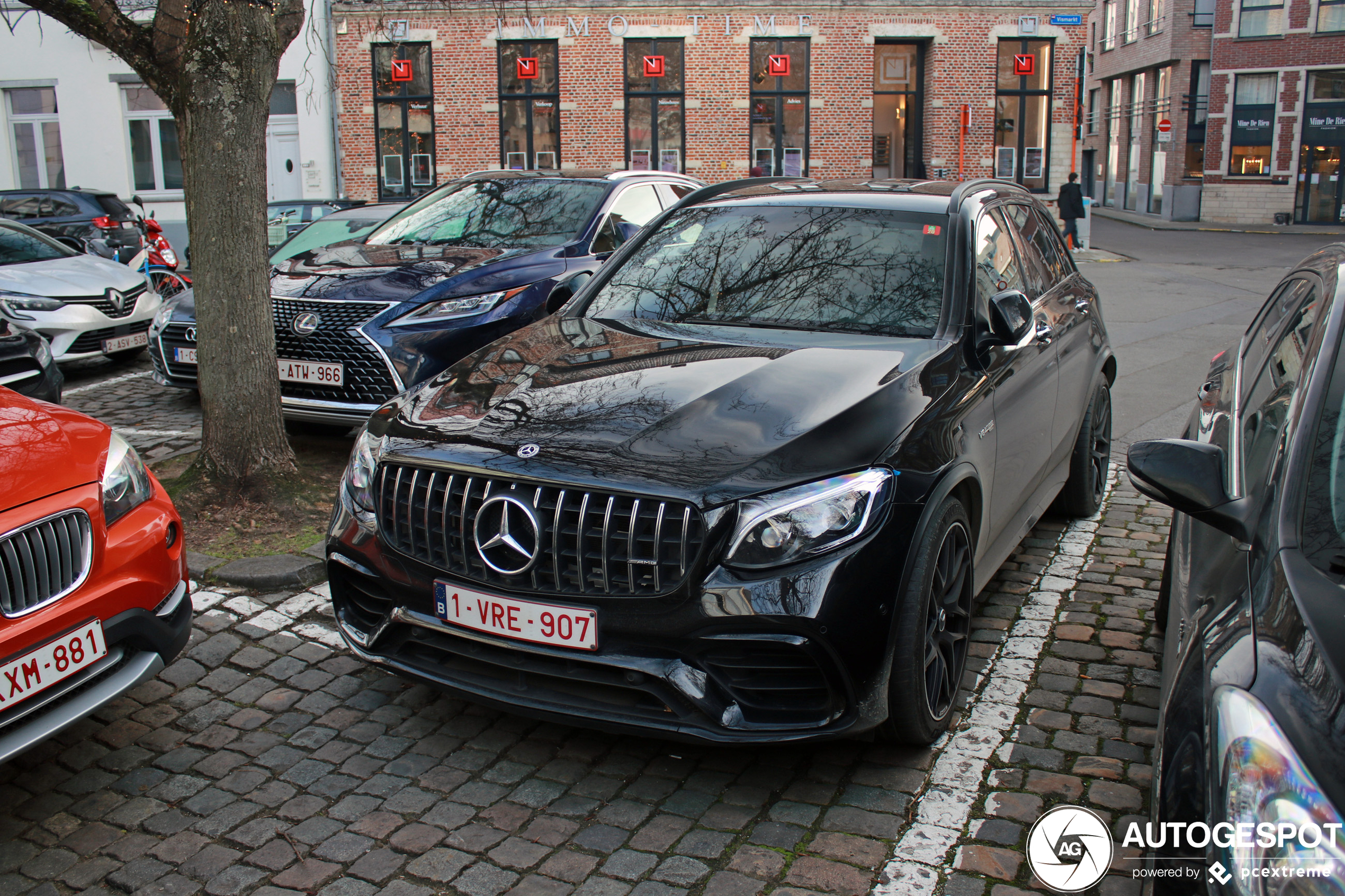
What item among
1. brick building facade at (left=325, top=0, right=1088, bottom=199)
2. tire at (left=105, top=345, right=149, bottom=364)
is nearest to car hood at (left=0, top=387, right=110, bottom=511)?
tire at (left=105, top=345, right=149, bottom=364)

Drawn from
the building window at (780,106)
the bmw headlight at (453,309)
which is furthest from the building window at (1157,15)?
the bmw headlight at (453,309)

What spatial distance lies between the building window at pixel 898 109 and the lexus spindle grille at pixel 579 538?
1101 inches

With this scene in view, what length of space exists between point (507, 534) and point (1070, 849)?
69.2 inches

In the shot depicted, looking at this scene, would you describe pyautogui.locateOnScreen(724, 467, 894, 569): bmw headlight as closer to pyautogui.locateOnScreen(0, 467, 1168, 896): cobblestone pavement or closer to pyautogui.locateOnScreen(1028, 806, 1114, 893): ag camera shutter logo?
pyautogui.locateOnScreen(0, 467, 1168, 896): cobblestone pavement

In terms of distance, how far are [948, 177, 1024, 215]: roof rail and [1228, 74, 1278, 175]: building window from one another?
37601 mm

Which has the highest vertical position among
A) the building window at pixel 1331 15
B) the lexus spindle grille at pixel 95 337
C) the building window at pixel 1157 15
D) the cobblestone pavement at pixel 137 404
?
the building window at pixel 1157 15

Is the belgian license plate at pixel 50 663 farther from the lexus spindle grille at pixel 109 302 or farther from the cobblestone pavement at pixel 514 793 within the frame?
the lexus spindle grille at pixel 109 302

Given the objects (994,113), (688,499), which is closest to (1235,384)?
(688,499)

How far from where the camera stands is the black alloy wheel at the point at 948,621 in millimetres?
3287

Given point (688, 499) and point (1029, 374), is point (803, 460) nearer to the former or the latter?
point (688, 499)

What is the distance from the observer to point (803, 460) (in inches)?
118

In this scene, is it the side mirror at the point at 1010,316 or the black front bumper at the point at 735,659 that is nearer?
the black front bumper at the point at 735,659

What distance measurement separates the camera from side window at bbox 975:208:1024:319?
4.11 metres

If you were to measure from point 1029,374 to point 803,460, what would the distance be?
1.72 m
